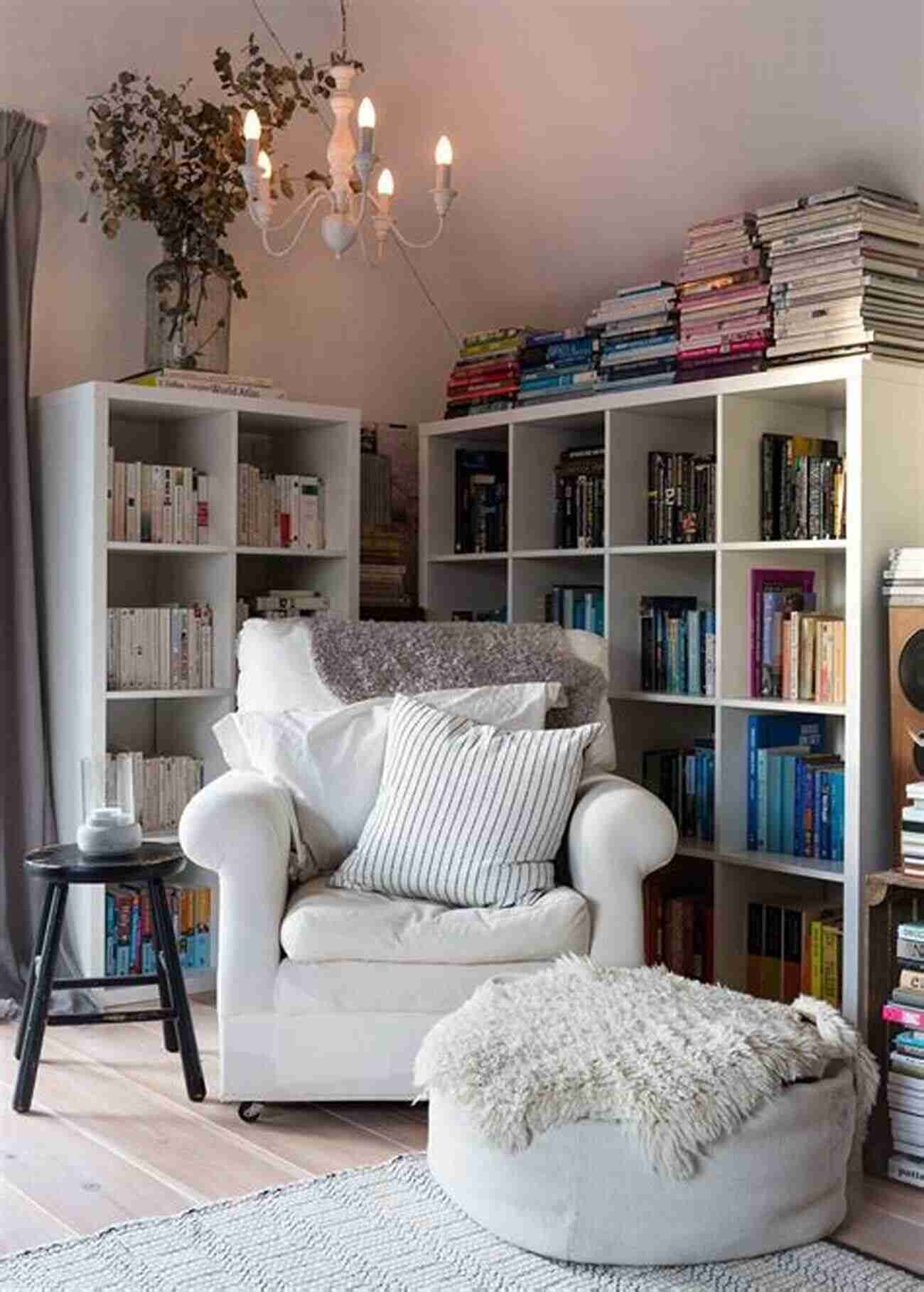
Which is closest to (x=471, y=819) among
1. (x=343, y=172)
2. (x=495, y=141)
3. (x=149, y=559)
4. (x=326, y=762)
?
(x=326, y=762)

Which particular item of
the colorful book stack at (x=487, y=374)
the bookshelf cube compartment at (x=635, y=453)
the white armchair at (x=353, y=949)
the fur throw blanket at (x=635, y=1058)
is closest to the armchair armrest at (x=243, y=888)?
the white armchair at (x=353, y=949)

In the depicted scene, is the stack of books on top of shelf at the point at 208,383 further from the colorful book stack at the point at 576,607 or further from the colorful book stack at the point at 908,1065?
the colorful book stack at the point at 908,1065

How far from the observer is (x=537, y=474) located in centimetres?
451

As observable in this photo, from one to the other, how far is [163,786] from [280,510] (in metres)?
0.82

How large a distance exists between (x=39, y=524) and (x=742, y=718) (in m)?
1.87

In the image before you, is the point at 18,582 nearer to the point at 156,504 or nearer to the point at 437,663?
the point at 156,504

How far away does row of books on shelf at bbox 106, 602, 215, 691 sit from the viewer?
402 centimetres

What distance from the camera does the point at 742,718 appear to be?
3852mm

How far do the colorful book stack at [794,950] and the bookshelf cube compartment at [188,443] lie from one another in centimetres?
169

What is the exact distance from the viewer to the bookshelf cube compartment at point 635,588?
4.16 meters

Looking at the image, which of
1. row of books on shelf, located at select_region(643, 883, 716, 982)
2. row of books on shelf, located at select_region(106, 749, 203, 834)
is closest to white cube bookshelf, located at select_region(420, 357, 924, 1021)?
row of books on shelf, located at select_region(643, 883, 716, 982)

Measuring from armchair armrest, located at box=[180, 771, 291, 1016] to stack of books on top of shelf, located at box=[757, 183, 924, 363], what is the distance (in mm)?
1659

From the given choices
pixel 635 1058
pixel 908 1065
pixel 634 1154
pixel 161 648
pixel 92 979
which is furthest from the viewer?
pixel 161 648

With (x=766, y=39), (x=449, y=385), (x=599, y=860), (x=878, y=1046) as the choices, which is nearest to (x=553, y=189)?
(x=449, y=385)
